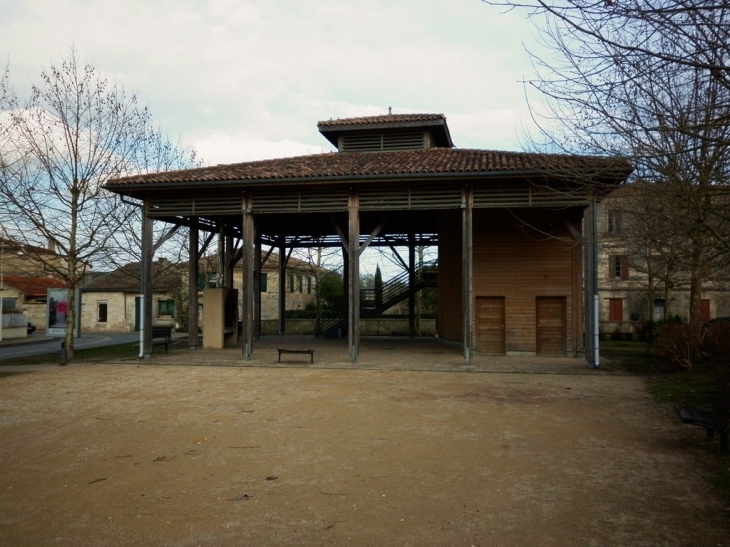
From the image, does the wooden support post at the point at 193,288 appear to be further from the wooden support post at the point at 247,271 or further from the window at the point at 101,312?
the window at the point at 101,312

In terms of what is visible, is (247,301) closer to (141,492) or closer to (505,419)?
(505,419)

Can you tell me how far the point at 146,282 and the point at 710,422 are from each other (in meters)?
14.3

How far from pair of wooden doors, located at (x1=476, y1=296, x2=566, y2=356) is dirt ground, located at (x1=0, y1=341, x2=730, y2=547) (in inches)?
194

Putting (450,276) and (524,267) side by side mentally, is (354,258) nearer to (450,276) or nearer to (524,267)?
(524,267)

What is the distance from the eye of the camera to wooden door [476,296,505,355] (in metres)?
16.4

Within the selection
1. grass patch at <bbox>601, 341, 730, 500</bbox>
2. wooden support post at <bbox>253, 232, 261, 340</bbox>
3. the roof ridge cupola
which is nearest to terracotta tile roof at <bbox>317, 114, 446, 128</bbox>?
the roof ridge cupola

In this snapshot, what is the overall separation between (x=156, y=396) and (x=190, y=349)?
27.5 ft

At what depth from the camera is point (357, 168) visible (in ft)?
49.1

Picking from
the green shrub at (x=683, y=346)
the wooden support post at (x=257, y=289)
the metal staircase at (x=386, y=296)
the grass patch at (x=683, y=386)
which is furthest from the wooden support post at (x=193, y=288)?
the green shrub at (x=683, y=346)

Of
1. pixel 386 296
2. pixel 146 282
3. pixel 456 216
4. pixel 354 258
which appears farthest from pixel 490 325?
pixel 146 282

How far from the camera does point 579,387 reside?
434 inches

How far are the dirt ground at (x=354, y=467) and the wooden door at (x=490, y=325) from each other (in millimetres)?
5208

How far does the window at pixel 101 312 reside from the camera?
131 ft

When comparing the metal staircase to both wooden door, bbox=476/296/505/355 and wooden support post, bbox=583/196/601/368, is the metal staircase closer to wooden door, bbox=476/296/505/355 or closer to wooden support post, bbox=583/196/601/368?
wooden door, bbox=476/296/505/355
